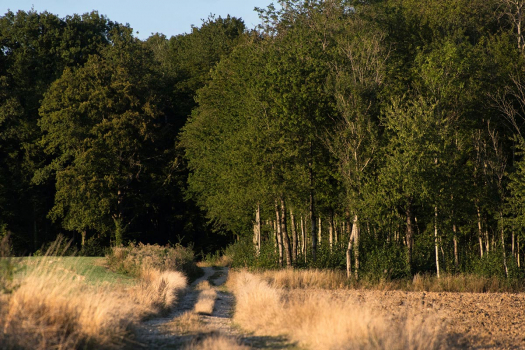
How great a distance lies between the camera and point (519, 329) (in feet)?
47.2

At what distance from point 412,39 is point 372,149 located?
13.1 metres

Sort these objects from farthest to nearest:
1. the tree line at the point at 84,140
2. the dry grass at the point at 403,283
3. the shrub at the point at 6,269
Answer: the tree line at the point at 84,140, the dry grass at the point at 403,283, the shrub at the point at 6,269

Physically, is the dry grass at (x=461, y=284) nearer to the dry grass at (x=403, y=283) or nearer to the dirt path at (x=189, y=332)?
the dry grass at (x=403, y=283)

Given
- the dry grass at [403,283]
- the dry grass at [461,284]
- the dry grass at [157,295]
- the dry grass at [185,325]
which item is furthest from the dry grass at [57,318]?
the dry grass at [461,284]

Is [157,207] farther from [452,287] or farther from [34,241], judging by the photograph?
[452,287]

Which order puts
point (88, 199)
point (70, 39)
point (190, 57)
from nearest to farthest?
point (88, 199) → point (70, 39) → point (190, 57)

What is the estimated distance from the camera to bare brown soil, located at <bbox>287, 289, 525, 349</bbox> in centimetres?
1253

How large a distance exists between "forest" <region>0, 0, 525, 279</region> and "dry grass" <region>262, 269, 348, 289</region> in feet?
6.43

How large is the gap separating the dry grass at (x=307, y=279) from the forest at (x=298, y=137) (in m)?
1.96

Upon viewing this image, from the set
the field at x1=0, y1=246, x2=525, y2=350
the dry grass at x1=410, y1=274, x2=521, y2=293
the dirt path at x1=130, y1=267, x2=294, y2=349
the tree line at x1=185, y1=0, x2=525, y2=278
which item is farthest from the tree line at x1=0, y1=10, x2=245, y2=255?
the dirt path at x1=130, y1=267, x2=294, y2=349

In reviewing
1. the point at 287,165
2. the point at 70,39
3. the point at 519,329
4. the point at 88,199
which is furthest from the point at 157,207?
the point at 519,329

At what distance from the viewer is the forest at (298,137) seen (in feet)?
92.3

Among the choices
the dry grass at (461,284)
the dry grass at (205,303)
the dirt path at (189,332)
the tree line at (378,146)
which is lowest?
the dry grass at (461,284)

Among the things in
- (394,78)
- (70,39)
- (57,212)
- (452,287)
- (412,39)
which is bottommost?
(452,287)
